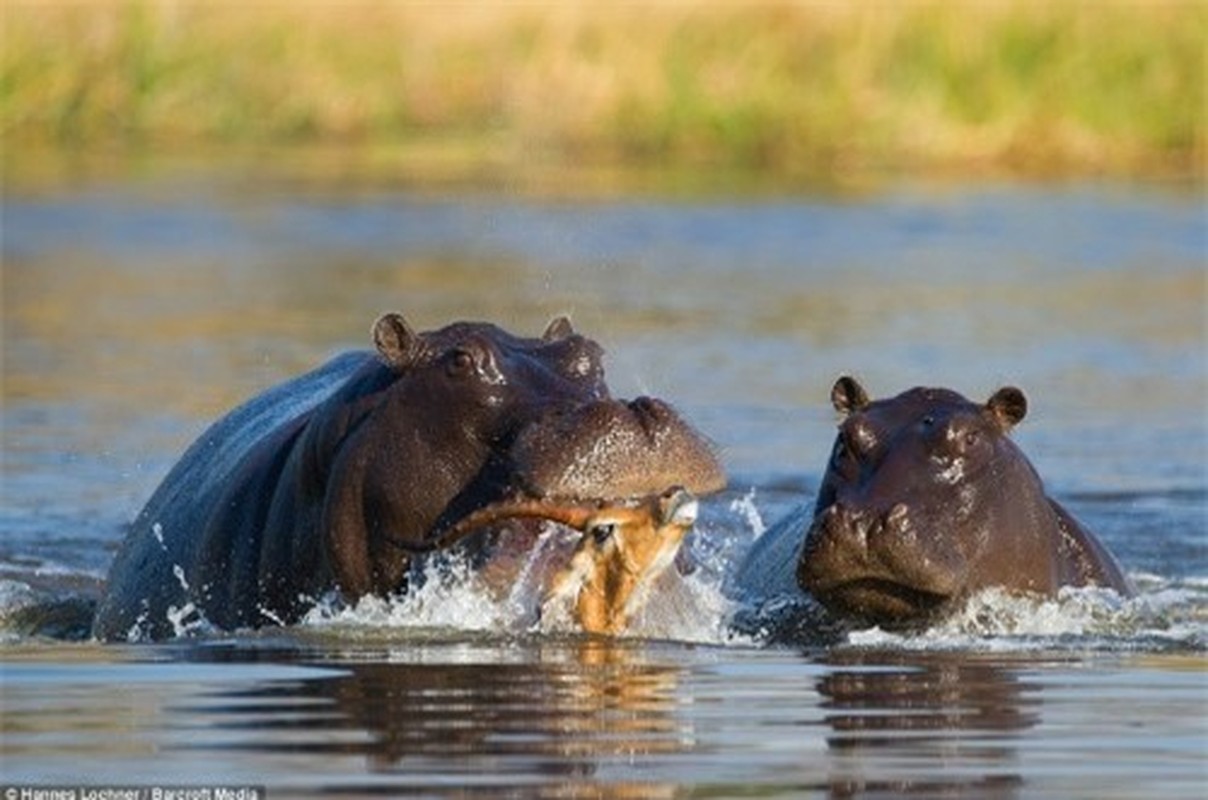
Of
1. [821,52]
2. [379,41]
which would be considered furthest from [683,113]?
[379,41]

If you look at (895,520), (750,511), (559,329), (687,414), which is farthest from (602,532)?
(687,414)

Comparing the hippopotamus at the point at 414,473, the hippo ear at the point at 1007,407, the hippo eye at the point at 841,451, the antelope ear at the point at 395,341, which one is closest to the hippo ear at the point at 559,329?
the hippopotamus at the point at 414,473

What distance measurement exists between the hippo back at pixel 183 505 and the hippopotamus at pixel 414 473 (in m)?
0.01

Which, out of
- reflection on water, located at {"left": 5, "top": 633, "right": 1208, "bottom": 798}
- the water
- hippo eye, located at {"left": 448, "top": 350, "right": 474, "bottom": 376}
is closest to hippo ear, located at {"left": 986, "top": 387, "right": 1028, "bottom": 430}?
the water

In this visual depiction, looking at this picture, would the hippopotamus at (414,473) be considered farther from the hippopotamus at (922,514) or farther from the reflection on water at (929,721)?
the hippopotamus at (922,514)

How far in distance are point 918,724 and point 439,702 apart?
3.06ft

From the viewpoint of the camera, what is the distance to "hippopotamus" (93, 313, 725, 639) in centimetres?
731

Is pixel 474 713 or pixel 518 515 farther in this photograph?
pixel 518 515

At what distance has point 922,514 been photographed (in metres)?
8.38

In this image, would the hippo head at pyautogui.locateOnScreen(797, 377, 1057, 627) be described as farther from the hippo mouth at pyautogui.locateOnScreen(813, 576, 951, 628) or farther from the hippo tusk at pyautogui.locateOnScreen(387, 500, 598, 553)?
the hippo tusk at pyautogui.locateOnScreen(387, 500, 598, 553)

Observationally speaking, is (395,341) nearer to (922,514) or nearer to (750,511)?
(922,514)

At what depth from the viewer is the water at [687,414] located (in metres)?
6.26

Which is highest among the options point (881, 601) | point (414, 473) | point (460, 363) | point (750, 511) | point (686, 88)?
point (686, 88)

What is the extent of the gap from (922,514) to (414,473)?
4.48ft
